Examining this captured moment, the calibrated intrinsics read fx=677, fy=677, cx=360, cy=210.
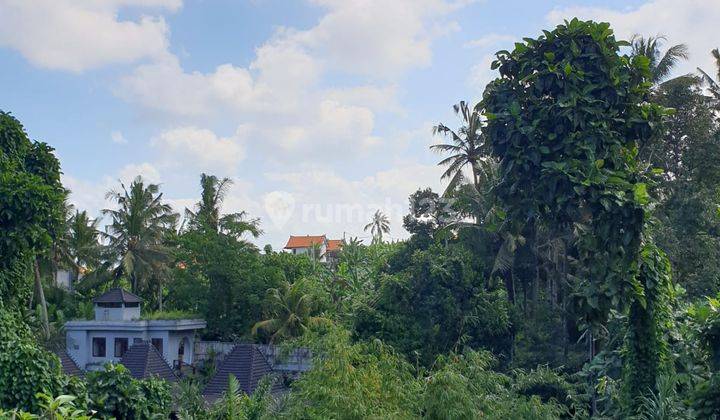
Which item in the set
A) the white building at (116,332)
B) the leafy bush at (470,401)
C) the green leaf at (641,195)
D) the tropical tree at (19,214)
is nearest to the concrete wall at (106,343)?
the white building at (116,332)

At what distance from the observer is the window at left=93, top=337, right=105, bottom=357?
2433 cm

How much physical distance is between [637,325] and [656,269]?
33.2 inches

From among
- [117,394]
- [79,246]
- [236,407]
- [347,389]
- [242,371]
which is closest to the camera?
[347,389]

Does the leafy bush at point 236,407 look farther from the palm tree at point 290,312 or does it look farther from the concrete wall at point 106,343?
the concrete wall at point 106,343

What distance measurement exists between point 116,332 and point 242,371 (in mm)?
11438

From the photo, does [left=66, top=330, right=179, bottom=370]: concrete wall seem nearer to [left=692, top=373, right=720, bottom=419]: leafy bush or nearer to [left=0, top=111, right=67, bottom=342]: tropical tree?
[left=0, top=111, right=67, bottom=342]: tropical tree

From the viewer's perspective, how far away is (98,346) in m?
24.4

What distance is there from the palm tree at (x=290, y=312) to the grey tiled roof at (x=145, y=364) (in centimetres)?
701

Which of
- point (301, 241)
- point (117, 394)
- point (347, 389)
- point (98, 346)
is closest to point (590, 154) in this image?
point (347, 389)

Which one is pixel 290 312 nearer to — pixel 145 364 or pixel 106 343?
pixel 106 343

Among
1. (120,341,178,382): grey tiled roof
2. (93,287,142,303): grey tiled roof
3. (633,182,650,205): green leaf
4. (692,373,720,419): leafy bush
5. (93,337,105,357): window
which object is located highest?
(633,182,650,205): green leaf

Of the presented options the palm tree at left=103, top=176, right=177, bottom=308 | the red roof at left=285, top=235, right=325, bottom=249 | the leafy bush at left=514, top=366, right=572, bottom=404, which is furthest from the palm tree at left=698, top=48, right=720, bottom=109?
the red roof at left=285, top=235, right=325, bottom=249

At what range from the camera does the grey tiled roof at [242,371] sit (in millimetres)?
14148

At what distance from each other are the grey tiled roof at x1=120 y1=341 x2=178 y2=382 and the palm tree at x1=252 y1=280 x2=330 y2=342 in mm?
7007
